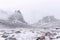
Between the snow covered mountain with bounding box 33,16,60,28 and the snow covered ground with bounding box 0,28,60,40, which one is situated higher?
the snow covered mountain with bounding box 33,16,60,28

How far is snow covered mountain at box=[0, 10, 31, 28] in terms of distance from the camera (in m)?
2.79

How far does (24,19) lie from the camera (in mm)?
2955

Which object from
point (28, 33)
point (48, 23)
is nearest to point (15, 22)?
point (28, 33)

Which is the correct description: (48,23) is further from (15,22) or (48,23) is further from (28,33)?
(15,22)

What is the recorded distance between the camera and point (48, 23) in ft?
9.19

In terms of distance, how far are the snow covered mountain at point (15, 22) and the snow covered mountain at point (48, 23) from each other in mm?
256

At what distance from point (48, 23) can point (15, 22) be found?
0.66 metres

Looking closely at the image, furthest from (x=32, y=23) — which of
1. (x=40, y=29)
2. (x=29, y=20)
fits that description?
(x=40, y=29)

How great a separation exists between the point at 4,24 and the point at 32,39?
0.77 m

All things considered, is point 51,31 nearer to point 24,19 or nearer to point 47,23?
point 47,23

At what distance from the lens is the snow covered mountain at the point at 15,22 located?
2.79 m

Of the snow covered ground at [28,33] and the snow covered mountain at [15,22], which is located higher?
the snow covered mountain at [15,22]

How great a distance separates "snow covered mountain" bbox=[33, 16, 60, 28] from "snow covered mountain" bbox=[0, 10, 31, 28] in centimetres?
26

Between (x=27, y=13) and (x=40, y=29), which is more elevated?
(x=27, y=13)
